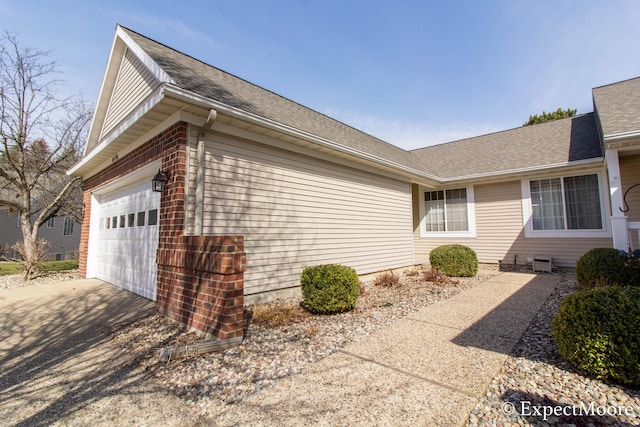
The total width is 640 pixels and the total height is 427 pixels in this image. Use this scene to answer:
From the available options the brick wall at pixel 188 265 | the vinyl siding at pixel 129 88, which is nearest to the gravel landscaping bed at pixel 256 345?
the brick wall at pixel 188 265

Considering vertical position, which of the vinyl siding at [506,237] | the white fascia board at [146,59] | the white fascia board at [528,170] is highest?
the white fascia board at [146,59]

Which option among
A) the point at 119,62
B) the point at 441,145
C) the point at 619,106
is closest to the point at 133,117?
the point at 119,62

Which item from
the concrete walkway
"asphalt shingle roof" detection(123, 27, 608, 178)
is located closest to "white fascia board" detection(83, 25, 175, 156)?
"asphalt shingle roof" detection(123, 27, 608, 178)

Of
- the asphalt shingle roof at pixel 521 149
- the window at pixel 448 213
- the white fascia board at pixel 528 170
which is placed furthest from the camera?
the window at pixel 448 213

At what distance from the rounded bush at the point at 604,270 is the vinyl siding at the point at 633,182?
11.1 ft

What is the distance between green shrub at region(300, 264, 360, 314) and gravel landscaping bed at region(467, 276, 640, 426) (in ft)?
7.91

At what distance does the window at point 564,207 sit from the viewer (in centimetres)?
877

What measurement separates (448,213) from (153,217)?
10.1m

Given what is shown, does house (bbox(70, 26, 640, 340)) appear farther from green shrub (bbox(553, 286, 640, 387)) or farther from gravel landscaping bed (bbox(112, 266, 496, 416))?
green shrub (bbox(553, 286, 640, 387))

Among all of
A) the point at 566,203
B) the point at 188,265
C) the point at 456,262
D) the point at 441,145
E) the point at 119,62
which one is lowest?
the point at 456,262

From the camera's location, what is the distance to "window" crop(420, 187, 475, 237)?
11117 millimetres

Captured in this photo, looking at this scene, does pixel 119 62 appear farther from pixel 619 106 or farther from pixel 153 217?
pixel 619 106

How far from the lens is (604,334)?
2658 mm

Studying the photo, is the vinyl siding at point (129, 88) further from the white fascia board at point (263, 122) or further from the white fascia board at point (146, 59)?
the white fascia board at point (263, 122)
